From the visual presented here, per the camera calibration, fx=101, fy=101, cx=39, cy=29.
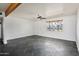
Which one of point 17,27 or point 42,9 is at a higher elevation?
point 42,9

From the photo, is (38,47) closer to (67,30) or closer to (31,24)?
(31,24)

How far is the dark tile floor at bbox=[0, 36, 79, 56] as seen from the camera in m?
1.86

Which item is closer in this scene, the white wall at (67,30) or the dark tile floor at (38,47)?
the white wall at (67,30)

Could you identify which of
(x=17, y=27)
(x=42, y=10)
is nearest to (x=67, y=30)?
(x=42, y=10)

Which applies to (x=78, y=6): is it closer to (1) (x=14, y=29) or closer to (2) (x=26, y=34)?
(2) (x=26, y=34)

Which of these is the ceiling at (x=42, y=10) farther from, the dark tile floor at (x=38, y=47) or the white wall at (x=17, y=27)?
the dark tile floor at (x=38, y=47)

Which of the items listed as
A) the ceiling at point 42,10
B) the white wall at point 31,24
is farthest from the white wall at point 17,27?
the ceiling at point 42,10

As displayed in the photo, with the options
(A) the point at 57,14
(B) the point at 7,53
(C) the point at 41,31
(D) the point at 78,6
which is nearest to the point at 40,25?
(C) the point at 41,31

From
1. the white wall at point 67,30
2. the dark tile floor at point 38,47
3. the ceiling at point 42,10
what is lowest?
the dark tile floor at point 38,47

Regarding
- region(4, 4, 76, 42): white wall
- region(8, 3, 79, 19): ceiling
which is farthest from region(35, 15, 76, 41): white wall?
region(8, 3, 79, 19): ceiling

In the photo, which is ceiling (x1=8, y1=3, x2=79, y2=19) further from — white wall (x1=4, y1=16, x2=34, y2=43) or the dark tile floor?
the dark tile floor

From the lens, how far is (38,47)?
1.99 m

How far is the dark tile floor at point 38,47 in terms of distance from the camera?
1862 mm

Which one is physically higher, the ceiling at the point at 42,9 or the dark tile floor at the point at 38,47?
the ceiling at the point at 42,9
